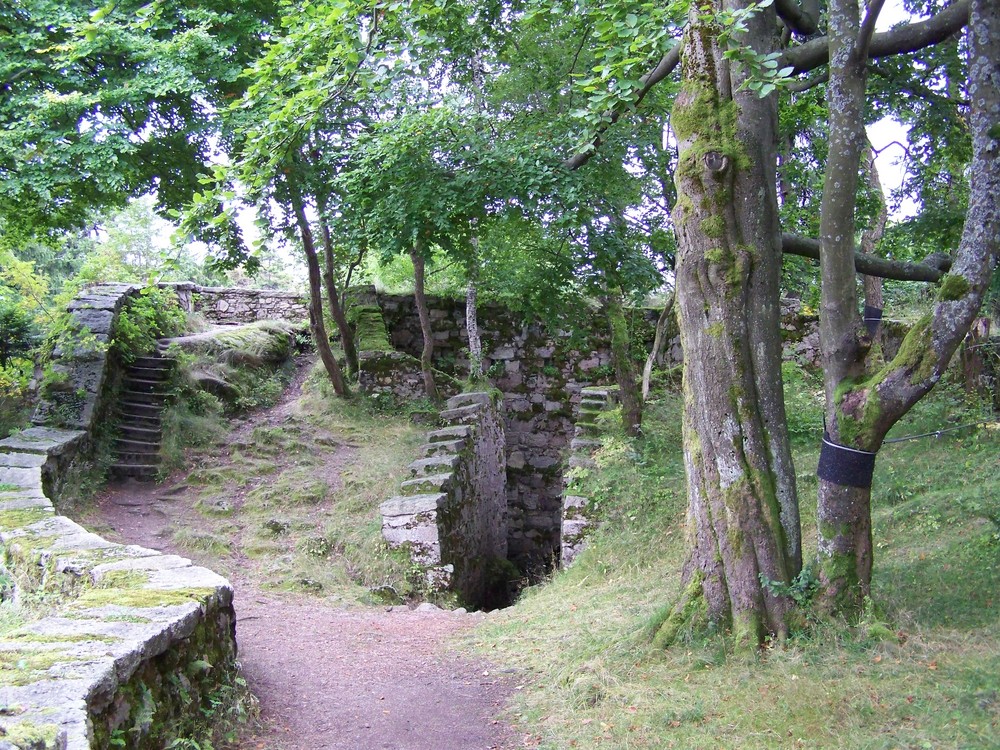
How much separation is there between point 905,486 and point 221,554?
6785mm

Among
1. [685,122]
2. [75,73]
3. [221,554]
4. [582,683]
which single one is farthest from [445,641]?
[75,73]

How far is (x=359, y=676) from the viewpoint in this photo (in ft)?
16.4

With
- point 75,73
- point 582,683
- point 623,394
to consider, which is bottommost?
point 582,683

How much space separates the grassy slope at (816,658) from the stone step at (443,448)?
2691 millimetres

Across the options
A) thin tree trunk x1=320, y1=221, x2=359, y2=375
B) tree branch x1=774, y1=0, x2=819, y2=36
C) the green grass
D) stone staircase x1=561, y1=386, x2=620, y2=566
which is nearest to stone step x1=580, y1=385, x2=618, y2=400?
stone staircase x1=561, y1=386, x2=620, y2=566

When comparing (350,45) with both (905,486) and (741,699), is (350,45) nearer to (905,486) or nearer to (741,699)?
(741,699)

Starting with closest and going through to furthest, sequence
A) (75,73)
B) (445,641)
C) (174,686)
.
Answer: (174,686) → (445,641) → (75,73)

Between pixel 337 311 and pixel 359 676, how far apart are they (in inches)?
345

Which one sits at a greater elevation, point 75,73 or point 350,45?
point 75,73

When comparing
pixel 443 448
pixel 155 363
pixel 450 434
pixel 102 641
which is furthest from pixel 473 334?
pixel 102 641

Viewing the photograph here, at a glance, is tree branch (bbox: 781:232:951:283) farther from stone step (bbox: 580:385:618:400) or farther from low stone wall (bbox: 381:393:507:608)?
stone step (bbox: 580:385:618:400)

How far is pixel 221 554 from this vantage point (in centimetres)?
818

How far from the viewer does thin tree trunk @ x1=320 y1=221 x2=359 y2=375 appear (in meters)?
12.7

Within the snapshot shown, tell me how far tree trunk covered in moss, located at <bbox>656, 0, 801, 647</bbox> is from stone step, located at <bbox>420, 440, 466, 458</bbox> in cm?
496
